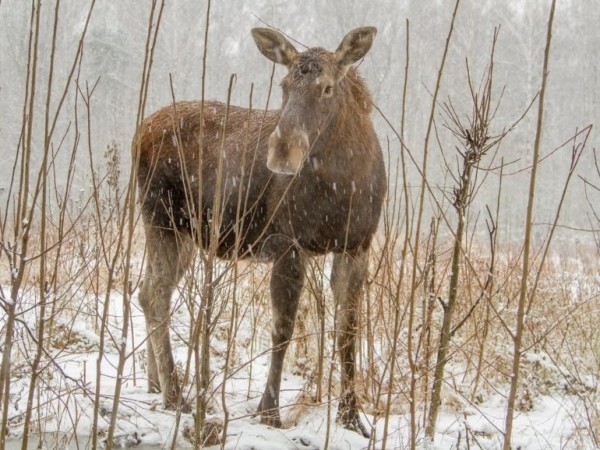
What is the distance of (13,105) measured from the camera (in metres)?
25.0

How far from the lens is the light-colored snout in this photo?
3234mm

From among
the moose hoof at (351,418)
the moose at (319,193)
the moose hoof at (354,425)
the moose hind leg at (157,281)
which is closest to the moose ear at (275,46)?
the moose at (319,193)

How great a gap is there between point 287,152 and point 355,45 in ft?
3.13

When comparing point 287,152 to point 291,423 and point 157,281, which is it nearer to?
point 291,423

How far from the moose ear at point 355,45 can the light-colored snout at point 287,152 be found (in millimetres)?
701

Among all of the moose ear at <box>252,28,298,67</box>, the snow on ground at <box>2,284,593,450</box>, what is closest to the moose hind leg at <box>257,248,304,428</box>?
the snow on ground at <box>2,284,593,450</box>

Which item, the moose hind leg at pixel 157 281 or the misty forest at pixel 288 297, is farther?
the moose hind leg at pixel 157 281

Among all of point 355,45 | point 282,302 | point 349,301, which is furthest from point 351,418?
point 355,45

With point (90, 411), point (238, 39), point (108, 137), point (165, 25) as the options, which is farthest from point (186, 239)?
point (238, 39)

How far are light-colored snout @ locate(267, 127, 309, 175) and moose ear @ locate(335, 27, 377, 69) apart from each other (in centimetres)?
70

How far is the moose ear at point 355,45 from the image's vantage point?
3.77 metres

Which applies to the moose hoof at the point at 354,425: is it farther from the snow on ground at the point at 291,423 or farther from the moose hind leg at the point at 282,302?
the moose hind leg at the point at 282,302

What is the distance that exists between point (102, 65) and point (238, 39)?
19.3 ft

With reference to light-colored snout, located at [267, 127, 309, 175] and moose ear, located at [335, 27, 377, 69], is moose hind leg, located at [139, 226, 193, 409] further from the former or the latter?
moose ear, located at [335, 27, 377, 69]
